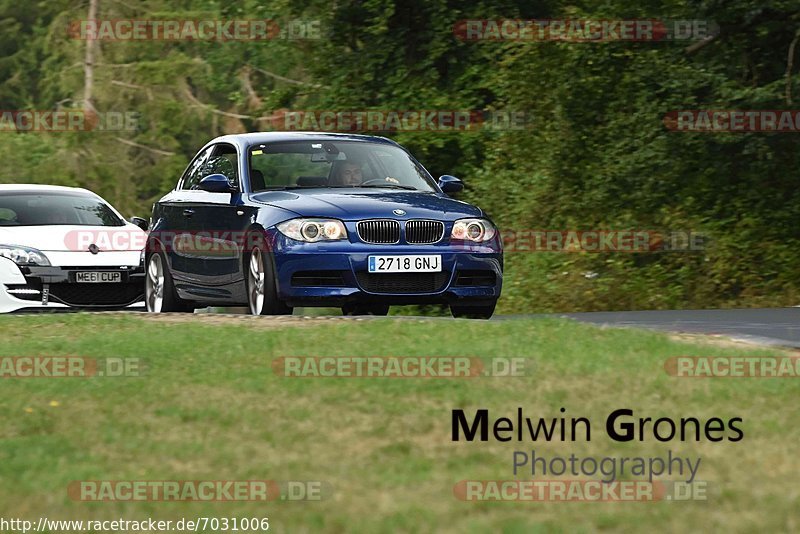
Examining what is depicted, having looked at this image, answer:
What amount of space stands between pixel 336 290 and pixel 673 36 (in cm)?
1018

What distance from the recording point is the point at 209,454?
8.35m

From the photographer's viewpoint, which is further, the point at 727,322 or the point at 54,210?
the point at 54,210

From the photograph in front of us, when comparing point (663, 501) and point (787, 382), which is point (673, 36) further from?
point (663, 501)

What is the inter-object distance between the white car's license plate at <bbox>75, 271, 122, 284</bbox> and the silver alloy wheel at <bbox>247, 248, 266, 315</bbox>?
3700 mm

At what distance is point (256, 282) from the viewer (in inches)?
575

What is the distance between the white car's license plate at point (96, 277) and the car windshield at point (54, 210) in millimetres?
1196

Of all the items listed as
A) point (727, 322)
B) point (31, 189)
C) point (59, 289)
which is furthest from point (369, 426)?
point (31, 189)

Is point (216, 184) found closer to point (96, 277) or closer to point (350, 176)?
point (350, 176)

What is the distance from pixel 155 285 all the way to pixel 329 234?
152 inches

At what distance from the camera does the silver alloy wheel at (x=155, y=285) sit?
17.0m

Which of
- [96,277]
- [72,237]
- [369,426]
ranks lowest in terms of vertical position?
[96,277]

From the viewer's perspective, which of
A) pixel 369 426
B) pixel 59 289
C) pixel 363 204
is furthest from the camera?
pixel 59 289

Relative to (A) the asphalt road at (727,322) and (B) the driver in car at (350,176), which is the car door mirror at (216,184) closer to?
(B) the driver in car at (350,176)

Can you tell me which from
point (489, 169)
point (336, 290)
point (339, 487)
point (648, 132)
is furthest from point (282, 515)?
point (489, 169)
